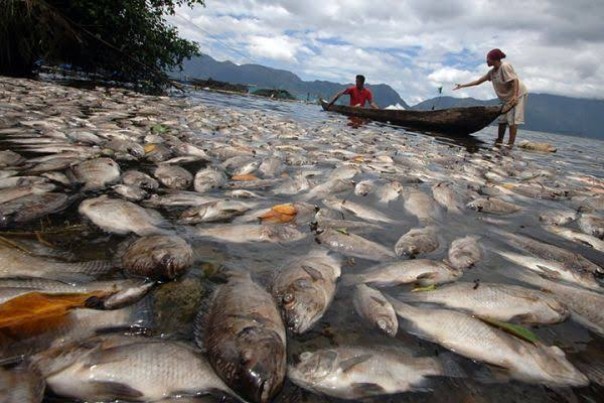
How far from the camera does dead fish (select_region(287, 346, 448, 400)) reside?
5.88 ft

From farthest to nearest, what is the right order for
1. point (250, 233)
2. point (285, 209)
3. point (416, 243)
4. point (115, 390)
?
point (285, 209), point (416, 243), point (250, 233), point (115, 390)

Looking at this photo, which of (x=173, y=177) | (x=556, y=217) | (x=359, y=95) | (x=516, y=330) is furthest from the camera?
(x=359, y=95)

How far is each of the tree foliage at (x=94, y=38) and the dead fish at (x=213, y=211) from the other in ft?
51.9

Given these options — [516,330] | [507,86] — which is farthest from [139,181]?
[507,86]

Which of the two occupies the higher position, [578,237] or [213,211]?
[578,237]

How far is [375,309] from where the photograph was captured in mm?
2354

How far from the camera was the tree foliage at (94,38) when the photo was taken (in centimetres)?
1531

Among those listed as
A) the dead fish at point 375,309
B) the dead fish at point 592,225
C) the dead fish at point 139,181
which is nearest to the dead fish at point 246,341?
the dead fish at point 375,309

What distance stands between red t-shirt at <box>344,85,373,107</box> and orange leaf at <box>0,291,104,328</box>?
18971 mm

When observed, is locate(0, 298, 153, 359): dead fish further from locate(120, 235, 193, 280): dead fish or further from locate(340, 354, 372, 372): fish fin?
locate(340, 354, 372, 372): fish fin

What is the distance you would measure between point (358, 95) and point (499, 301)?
1886 cm

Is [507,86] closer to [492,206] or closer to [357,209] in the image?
[492,206]

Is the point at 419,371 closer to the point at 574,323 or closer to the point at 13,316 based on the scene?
the point at 574,323

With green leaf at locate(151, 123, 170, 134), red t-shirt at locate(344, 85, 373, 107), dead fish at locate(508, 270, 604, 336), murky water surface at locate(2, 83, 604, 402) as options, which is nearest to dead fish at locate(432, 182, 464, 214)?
murky water surface at locate(2, 83, 604, 402)
